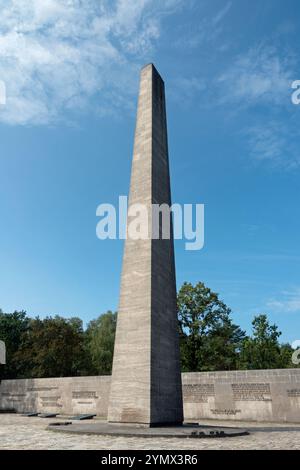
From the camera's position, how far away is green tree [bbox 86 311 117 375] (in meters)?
43.8

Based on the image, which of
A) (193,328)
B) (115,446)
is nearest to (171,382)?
(115,446)

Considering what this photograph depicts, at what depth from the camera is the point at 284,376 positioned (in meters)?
17.6

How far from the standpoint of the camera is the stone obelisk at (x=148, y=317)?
41.6 ft

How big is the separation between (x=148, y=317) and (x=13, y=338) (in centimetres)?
2855

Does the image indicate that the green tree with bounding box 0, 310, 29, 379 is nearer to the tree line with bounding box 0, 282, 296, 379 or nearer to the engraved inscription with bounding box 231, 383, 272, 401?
the tree line with bounding box 0, 282, 296, 379

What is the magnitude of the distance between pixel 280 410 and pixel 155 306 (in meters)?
8.50

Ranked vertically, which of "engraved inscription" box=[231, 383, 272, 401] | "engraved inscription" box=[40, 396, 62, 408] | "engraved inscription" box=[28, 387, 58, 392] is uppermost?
"engraved inscription" box=[231, 383, 272, 401]

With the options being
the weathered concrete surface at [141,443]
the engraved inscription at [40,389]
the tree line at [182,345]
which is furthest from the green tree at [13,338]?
the weathered concrete surface at [141,443]

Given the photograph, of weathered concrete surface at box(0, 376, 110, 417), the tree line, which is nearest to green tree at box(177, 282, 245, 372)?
the tree line

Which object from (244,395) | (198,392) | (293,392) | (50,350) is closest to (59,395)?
(198,392)

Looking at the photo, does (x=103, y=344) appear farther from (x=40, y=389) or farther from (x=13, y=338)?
(x=40, y=389)

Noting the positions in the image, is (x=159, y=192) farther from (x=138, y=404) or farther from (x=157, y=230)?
(x=138, y=404)

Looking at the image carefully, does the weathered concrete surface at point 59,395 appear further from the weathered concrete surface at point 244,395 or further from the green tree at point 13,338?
the green tree at point 13,338

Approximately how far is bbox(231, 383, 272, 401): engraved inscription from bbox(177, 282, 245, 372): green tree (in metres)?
12.1
